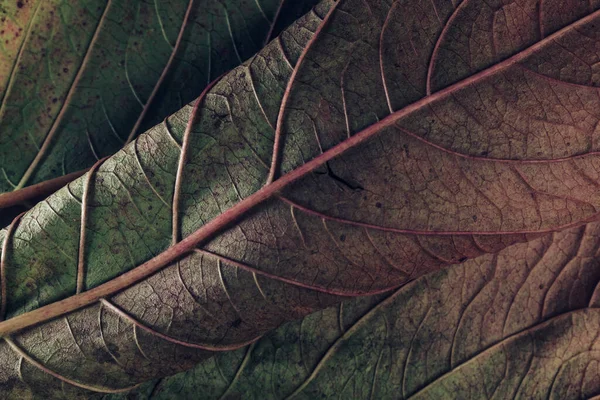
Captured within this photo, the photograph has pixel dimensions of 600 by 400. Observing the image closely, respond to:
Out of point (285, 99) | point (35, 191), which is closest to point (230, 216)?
point (285, 99)

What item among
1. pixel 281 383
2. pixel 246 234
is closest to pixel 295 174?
pixel 246 234

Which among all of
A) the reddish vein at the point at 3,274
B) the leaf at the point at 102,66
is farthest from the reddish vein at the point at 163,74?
the reddish vein at the point at 3,274

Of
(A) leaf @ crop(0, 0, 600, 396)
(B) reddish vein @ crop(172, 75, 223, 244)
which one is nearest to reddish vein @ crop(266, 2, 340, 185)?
(A) leaf @ crop(0, 0, 600, 396)

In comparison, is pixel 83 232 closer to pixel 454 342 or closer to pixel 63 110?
pixel 63 110

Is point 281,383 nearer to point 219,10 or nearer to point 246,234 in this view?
point 246,234

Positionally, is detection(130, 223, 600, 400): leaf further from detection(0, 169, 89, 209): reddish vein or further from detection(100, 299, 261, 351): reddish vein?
detection(0, 169, 89, 209): reddish vein

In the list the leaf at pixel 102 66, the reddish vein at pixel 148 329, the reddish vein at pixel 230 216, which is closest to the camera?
the reddish vein at pixel 230 216

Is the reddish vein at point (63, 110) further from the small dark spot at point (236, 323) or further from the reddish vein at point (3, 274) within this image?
the small dark spot at point (236, 323)
